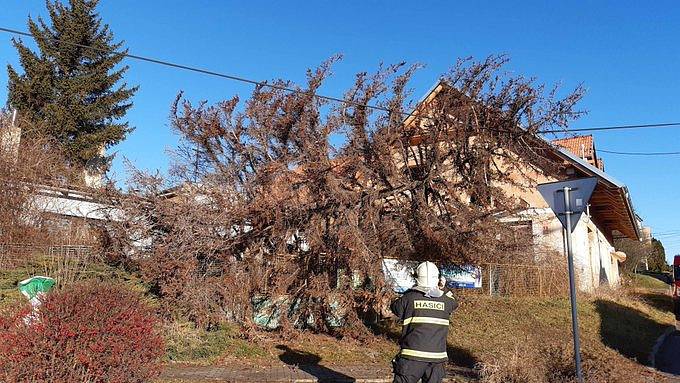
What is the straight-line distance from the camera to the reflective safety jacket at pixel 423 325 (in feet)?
17.7

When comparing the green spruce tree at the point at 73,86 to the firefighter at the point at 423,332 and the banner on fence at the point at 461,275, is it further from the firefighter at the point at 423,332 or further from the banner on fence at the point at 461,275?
the firefighter at the point at 423,332

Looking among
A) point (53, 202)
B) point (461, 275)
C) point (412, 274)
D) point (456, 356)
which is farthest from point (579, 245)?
point (53, 202)

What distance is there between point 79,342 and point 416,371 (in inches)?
125

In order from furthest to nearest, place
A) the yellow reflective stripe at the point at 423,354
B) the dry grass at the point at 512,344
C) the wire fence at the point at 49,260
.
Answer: the wire fence at the point at 49,260 → the dry grass at the point at 512,344 → the yellow reflective stripe at the point at 423,354

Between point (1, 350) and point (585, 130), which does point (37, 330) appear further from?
point (585, 130)

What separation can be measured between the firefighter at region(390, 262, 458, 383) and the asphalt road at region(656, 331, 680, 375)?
252 inches

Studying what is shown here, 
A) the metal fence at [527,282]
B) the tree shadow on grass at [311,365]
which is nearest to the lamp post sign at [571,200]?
the tree shadow on grass at [311,365]

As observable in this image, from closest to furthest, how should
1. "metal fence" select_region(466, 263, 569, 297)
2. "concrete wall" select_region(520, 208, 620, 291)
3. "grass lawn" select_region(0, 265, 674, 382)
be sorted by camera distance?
1. "grass lawn" select_region(0, 265, 674, 382)
2. "metal fence" select_region(466, 263, 569, 297)
3. "concrete wall" select_region(520, 208, 620, 291)

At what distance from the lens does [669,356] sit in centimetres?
1180

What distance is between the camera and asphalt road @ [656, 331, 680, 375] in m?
10.2

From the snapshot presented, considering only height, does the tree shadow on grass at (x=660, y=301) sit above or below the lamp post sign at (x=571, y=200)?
below

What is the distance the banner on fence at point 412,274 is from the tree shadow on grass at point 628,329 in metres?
3.02

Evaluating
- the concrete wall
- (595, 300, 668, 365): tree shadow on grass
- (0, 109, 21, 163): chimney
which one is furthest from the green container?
the concrete wall

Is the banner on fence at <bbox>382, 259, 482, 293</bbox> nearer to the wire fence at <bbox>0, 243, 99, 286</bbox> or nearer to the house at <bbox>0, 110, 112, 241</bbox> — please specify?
the wire fence at <bbox>0, 243, 99, 286</bbox>
